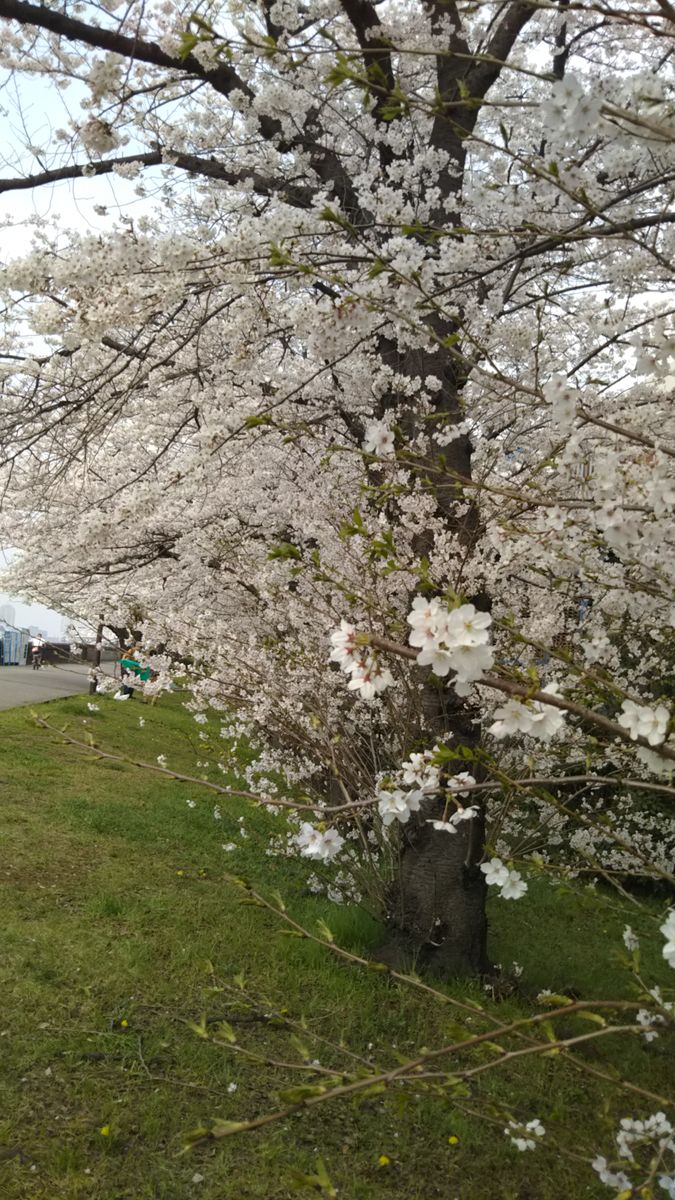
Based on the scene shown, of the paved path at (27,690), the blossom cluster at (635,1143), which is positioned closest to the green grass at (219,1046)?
the blossom cluster at (635,1143)

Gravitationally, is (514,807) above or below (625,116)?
below

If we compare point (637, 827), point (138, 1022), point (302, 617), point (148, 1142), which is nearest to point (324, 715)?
point (302, 617)

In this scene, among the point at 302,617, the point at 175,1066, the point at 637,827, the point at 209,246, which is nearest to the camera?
the point at 209,246

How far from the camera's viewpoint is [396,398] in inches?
225

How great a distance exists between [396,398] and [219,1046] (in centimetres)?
377

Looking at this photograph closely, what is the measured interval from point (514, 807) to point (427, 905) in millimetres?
930

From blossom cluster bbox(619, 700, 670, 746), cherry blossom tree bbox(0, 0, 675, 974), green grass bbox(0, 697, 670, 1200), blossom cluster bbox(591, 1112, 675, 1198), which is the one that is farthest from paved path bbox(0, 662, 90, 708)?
blossom cluster bbox(619, 700, 670, 746)

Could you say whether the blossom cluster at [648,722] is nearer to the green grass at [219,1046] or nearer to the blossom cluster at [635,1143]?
the green grass at [219,1046]

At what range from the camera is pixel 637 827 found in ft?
31.0

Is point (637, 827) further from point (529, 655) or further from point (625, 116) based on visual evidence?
point (625, 116)

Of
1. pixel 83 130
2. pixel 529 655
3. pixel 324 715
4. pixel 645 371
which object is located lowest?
pixel 324 715

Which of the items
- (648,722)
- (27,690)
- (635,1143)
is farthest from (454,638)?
(27,690)

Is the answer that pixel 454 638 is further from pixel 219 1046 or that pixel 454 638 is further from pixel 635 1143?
pixel 219 1046

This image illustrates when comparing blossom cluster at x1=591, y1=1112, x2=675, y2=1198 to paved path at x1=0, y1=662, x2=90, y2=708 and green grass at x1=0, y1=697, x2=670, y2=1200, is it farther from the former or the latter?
paved path at x1=0, y1=662, x2=90, y2=708
